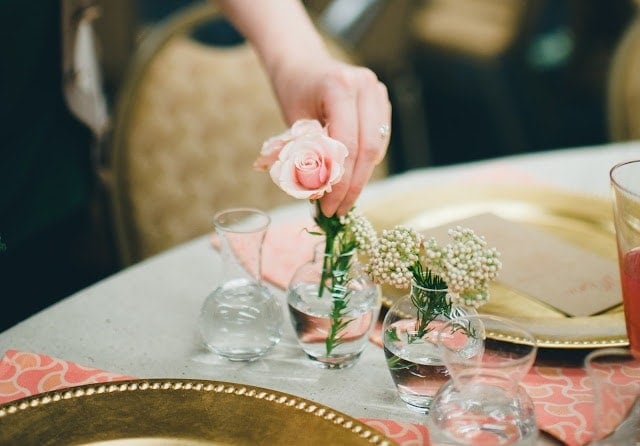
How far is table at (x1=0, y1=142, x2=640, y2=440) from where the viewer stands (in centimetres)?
80

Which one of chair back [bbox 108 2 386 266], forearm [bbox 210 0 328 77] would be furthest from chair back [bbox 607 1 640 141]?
forearm [bbox 210 0 328 77]

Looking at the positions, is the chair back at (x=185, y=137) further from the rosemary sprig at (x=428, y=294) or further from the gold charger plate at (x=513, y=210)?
the rosemary sprig at (x=428, y=294)

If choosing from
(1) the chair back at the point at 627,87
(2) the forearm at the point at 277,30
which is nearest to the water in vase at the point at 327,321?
(2) the forearm at the point at 277,30

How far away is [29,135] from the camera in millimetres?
1168

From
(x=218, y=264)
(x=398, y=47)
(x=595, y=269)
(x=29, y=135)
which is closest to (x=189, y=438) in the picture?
(x=218, y=264)

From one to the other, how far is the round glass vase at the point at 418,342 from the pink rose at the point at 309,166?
0.41 ft

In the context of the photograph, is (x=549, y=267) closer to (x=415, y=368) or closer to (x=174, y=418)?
(x=415, y=368)

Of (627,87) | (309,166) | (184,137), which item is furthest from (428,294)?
(627,87)

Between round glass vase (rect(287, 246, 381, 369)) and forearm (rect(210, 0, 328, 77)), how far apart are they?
339 millimetres

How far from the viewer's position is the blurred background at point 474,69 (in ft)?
10.6

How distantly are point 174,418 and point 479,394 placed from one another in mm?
264

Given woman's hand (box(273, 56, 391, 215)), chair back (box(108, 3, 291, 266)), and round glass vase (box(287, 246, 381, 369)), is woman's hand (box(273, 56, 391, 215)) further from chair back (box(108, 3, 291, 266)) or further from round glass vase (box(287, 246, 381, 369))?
chair back (box(108, 3, 291, 266))

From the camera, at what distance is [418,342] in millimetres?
756

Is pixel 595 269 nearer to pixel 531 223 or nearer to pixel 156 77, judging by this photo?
pixel 531 223
